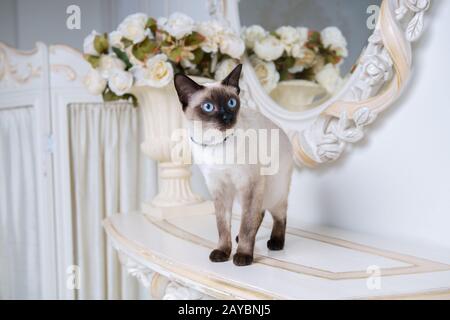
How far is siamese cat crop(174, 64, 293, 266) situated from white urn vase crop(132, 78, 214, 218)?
47cm

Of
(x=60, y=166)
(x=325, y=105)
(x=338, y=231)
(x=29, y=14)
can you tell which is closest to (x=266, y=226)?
(x=338, y=231)

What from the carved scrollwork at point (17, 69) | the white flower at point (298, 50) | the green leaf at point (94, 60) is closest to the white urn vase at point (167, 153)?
the green leaf at point (94, 60)

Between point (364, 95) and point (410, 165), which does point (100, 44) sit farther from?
point (410, 165)

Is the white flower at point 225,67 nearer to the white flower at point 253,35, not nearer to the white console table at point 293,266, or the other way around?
the white flower at point 253,35

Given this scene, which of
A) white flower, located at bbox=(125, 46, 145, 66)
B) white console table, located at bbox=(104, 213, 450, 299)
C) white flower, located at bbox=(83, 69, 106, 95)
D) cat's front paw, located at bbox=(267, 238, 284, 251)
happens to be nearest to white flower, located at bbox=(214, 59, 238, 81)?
white flower, located at bbox=(125, 46, 145, 66)

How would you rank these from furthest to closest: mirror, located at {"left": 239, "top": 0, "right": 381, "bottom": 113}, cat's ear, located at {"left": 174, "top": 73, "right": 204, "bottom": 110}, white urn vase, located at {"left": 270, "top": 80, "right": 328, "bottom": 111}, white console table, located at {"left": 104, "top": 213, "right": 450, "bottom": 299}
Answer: white urn vase, located at {"left": 270, "top": 80, "right": 328, "bottom": 111}, mirror, located at {"left": 239, "top": 0, "right": 381, "bottom": 113}, cat's ear, located at {"left": 174, "top": 73, "right": 204, "bottom": 110}, white console table, located at {"left": 104, "top": 213, "right": 450, "bottom": 299}

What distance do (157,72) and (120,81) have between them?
13cm

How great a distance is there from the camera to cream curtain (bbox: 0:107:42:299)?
1764 mm

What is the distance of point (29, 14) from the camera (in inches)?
74.9

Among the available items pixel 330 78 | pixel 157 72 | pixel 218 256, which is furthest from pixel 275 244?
pixel 157 72

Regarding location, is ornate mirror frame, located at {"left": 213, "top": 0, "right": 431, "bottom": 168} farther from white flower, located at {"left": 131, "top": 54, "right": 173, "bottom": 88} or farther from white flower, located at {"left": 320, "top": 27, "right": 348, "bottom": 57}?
white flower, located at {"left": 131, "top": 54, "right": 173, "bottom": 88}
